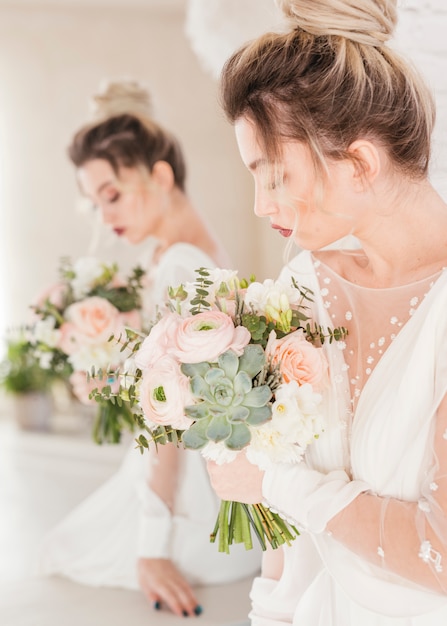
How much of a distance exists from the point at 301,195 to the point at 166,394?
0.39 meters

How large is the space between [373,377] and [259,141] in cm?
43

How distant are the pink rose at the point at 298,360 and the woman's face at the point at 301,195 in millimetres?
176

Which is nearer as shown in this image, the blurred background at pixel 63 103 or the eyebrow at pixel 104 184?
the eyebrow at pixel 104 184

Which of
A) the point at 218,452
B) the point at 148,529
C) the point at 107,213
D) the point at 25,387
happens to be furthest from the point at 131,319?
the point at 25,387

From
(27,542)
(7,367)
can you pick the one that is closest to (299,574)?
(27,542)

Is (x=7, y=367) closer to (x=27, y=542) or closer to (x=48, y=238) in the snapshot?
(x=48, y=238)

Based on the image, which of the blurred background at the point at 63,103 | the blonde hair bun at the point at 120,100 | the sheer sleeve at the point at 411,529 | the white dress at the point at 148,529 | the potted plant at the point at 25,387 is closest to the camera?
the sheer sleeve at the point at 411,529

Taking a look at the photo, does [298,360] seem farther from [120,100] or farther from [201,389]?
[120,100]

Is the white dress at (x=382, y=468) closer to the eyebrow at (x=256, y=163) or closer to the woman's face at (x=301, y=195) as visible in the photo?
the woman's face at (x=301, y=195)

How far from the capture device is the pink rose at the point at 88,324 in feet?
7.46

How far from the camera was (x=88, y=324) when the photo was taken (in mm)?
2273

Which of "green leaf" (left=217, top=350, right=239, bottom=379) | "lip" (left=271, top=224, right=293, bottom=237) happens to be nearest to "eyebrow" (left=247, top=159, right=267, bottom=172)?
"lip" (left=271, top=224, right=293, bottom=237)

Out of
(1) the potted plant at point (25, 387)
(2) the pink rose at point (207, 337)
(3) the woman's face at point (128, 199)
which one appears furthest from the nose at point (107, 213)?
(1) the potted plant at point (25, 387)

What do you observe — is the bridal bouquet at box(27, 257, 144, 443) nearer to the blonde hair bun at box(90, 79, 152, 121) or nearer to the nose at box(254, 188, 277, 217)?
the blonde hair bun at box(90, 79, 152, 121)
